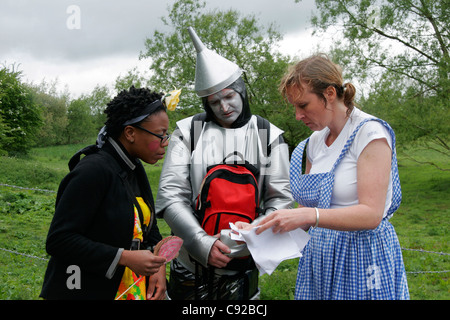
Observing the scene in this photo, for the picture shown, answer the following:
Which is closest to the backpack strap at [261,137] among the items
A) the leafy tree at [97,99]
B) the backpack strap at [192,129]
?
the backpack strap at [192,129]

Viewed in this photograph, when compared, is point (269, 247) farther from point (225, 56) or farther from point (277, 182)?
point (225, 56)

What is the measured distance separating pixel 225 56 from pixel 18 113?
10.8 m

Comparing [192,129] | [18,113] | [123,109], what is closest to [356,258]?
[192,129]

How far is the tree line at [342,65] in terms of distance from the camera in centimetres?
1526

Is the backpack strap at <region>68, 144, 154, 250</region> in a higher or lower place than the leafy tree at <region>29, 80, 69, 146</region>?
lower

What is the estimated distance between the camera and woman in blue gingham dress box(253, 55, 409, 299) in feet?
6.77

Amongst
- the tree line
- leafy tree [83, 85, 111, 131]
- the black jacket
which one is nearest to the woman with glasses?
the black jacket

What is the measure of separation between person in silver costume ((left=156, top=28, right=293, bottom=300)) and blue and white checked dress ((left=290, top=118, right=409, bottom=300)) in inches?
23.3

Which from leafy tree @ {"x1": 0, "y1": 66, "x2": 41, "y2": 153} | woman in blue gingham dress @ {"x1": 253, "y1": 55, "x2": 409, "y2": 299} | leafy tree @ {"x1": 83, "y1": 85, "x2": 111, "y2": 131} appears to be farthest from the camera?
leafy tree @ {"x1": 83, "y1": 85, "x2": 111, "y2": 131}

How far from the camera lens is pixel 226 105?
2.93 m

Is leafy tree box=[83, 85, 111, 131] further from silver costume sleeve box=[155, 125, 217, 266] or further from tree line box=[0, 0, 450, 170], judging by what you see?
Answer: silver costume sleeve box=[155, 125, 217, 266]

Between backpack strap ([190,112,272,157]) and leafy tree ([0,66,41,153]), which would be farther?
leafy tree ([0,66,41,153])
